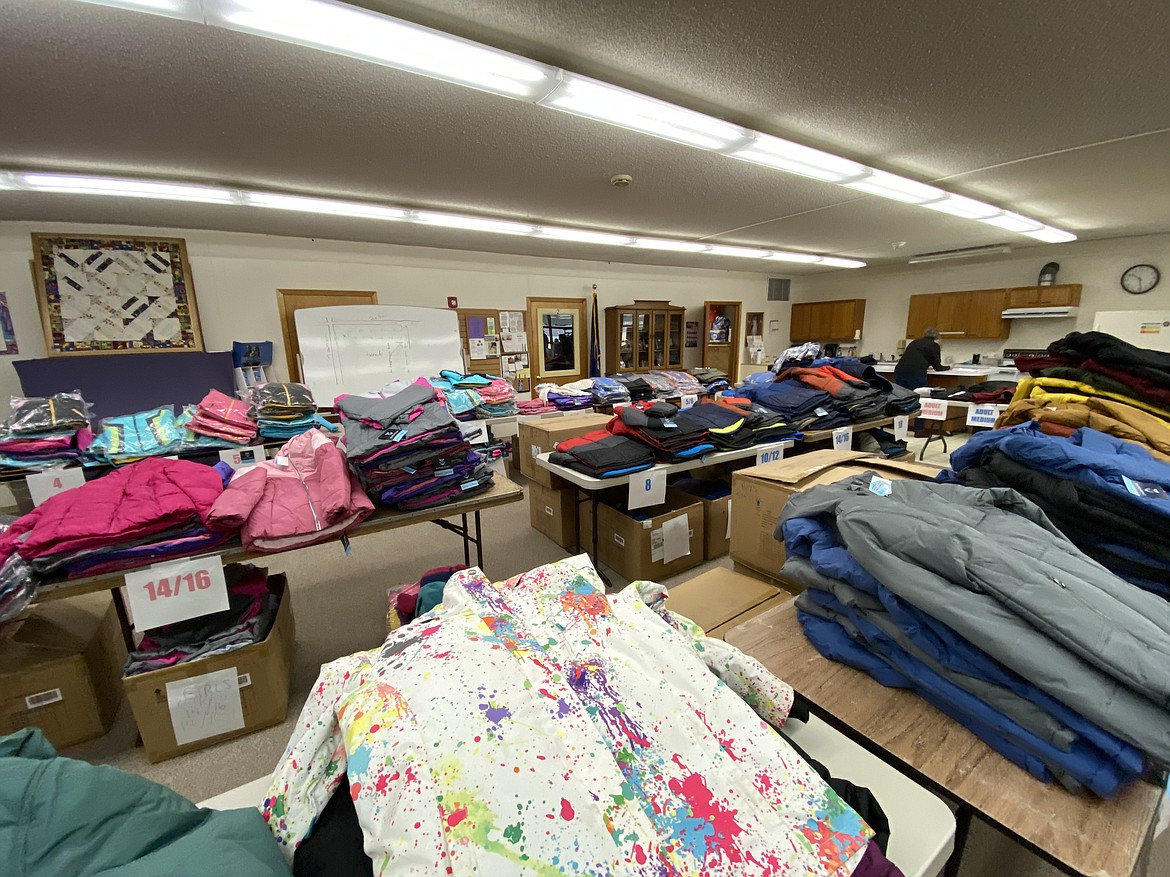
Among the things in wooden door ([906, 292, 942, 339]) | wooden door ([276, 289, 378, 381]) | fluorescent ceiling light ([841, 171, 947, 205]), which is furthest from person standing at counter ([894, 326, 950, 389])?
wooden door ([276, 289, 378, 381])

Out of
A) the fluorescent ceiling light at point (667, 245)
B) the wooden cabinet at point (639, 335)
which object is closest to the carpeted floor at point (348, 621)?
the wooden cabinet at point (639, 335)

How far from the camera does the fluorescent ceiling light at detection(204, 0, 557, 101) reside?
4.54 ft

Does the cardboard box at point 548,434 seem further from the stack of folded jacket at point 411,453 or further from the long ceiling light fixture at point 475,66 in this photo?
the long ceiling light fixture at point 475,66

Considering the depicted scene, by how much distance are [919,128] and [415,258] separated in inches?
180

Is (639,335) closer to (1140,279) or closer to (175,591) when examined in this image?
(175,591)

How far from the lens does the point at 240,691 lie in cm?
168

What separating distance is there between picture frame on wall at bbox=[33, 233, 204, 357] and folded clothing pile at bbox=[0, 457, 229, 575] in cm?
334

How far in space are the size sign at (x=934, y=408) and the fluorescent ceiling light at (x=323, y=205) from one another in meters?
4.33

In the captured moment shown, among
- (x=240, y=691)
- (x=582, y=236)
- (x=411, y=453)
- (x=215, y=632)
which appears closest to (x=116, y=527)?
(x=215, y=632)

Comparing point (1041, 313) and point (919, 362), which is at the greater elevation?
point (1041, 313)

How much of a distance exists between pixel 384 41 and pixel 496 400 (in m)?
3.06

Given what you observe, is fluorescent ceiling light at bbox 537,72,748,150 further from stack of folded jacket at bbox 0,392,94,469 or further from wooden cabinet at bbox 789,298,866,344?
wooden cabinet at bbox 789,298,866,344

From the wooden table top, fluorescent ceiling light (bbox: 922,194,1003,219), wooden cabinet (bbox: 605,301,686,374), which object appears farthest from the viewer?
wooden cabinet (bbox: 605,301,686,374)

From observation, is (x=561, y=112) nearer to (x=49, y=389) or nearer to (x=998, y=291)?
(x=49, y=389)
